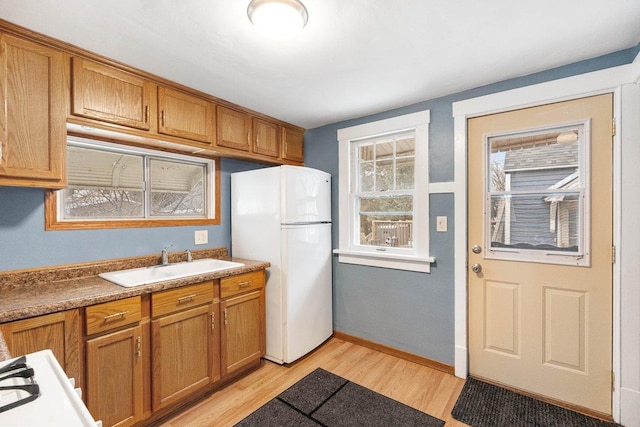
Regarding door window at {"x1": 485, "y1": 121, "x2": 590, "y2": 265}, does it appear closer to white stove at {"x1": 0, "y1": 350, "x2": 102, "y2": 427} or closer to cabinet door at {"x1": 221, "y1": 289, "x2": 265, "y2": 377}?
cabinet door at {"x1": 221, "y1": 289, "x2": 265, "y2": 377}

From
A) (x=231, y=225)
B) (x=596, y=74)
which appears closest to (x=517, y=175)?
(x=596, y=74)

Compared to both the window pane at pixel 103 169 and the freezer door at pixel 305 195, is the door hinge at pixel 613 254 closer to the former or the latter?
the freezer door at pixel 305 195

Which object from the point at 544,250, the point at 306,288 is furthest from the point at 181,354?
the point at 544,250

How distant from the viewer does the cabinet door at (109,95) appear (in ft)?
5.54

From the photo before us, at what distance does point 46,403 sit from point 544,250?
8.54ft

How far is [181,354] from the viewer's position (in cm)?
192

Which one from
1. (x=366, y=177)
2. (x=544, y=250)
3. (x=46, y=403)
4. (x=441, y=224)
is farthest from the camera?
(x=366, y=177)

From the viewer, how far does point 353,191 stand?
9.73 ft

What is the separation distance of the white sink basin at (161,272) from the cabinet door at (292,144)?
1269 mm

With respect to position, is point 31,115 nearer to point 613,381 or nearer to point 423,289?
point 423,289

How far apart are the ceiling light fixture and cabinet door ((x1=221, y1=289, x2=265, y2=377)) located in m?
1.80

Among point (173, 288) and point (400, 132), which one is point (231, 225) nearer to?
point (173, 288)

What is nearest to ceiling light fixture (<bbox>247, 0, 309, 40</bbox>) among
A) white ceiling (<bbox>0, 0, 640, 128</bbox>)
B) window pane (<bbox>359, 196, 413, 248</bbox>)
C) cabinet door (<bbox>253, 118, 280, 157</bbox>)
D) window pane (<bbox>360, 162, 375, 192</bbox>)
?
white ceiling (<bbox>0, 0, 640, 128</bbox>)

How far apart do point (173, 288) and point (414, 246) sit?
1926 millimetres
